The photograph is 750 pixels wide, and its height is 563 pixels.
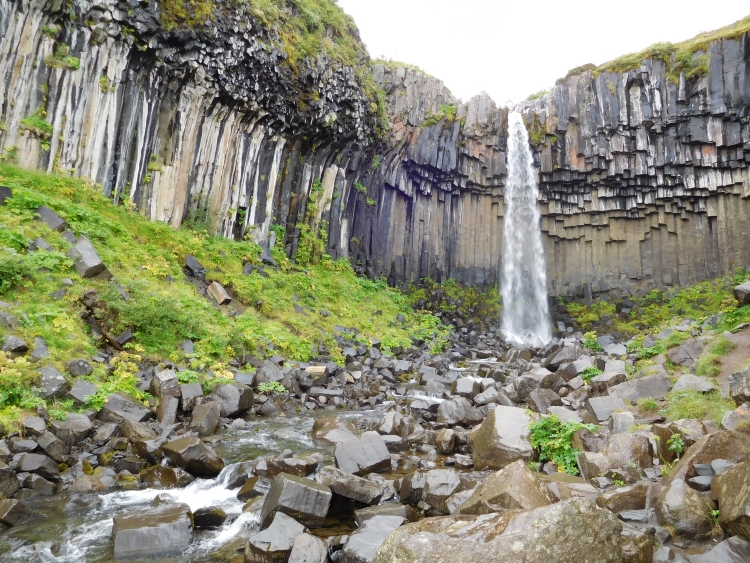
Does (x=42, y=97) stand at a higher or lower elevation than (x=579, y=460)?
higher

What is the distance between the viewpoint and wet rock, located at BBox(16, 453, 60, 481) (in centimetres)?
565

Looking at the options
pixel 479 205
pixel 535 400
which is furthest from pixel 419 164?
pixel 535 400

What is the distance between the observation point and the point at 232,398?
9297mm

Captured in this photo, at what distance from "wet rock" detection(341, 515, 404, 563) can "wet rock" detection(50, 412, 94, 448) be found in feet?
14.9

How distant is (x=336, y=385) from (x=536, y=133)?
2265cm

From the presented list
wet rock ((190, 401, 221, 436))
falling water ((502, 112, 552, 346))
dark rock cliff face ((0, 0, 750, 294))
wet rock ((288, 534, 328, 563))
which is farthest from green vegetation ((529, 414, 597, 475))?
falling water ((502, 112, 552, 346))

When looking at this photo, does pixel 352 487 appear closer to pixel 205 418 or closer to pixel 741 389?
pixel 205 418

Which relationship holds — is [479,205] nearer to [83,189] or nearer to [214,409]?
[83,189]

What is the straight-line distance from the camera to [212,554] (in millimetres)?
4445

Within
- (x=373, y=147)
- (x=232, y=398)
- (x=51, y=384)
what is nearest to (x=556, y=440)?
(x=232, y=398)

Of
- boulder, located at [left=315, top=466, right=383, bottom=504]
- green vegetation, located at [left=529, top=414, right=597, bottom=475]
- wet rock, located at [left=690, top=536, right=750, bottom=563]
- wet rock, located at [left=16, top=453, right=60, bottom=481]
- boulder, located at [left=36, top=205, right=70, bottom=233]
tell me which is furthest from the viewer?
boulder, located at [left=36, top=205, right=70, bottom=233]

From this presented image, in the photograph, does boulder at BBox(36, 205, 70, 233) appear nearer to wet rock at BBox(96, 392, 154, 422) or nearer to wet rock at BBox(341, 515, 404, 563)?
wet rock at BBox(96, 392, 154, 422)

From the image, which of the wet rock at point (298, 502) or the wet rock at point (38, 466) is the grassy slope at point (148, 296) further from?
the wet rock at point (298, 502)

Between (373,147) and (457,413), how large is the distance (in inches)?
737
